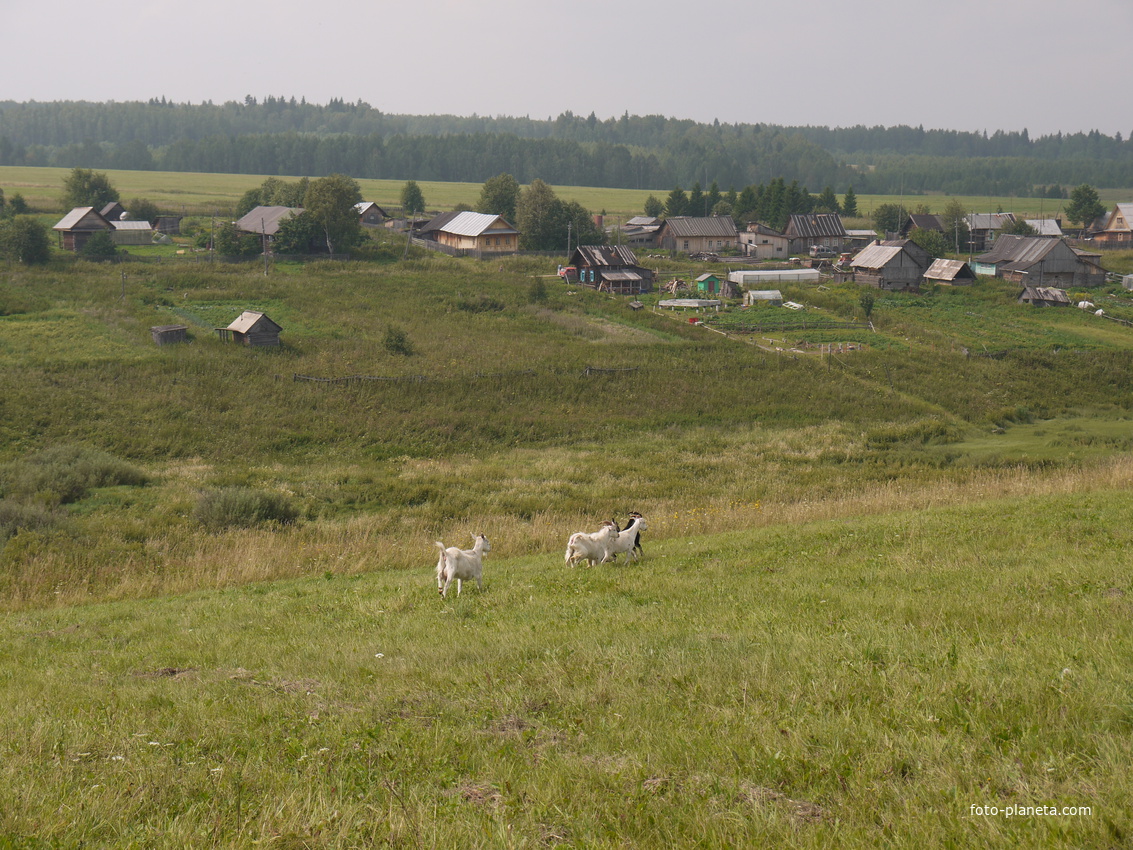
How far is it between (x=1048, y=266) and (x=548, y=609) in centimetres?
6845

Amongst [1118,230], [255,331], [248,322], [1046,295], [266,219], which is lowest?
[255,331]

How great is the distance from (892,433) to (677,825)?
30331 millimetres

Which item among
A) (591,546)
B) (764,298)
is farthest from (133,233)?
(591,546)

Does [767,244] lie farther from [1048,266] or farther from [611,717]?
[611,717]

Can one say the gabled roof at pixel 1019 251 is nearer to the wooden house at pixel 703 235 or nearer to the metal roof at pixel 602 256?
the wooden house at pixel 703 235

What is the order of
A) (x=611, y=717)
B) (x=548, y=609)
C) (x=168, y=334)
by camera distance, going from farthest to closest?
(x=168, y=334)
(x=548, y=609)
(x=611, y=717)

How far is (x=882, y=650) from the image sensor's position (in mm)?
7500

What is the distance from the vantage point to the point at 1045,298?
5978 cm

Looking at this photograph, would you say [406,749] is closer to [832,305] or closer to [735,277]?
[832,305]

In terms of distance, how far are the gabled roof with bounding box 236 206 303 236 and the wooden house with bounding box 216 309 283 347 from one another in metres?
29.2

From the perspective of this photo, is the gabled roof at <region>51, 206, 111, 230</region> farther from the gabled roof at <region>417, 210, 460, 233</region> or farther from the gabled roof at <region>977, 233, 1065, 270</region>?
the gabled roof at <region>977, 233, 1065, 270</region>

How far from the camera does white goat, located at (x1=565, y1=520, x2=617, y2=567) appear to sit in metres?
13.8

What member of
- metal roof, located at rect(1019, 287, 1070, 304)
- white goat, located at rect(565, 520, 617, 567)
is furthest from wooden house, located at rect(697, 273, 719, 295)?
white goat, located at rect(565, 520, 617, 567)

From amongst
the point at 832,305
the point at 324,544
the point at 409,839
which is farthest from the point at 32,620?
the point at 832,305
